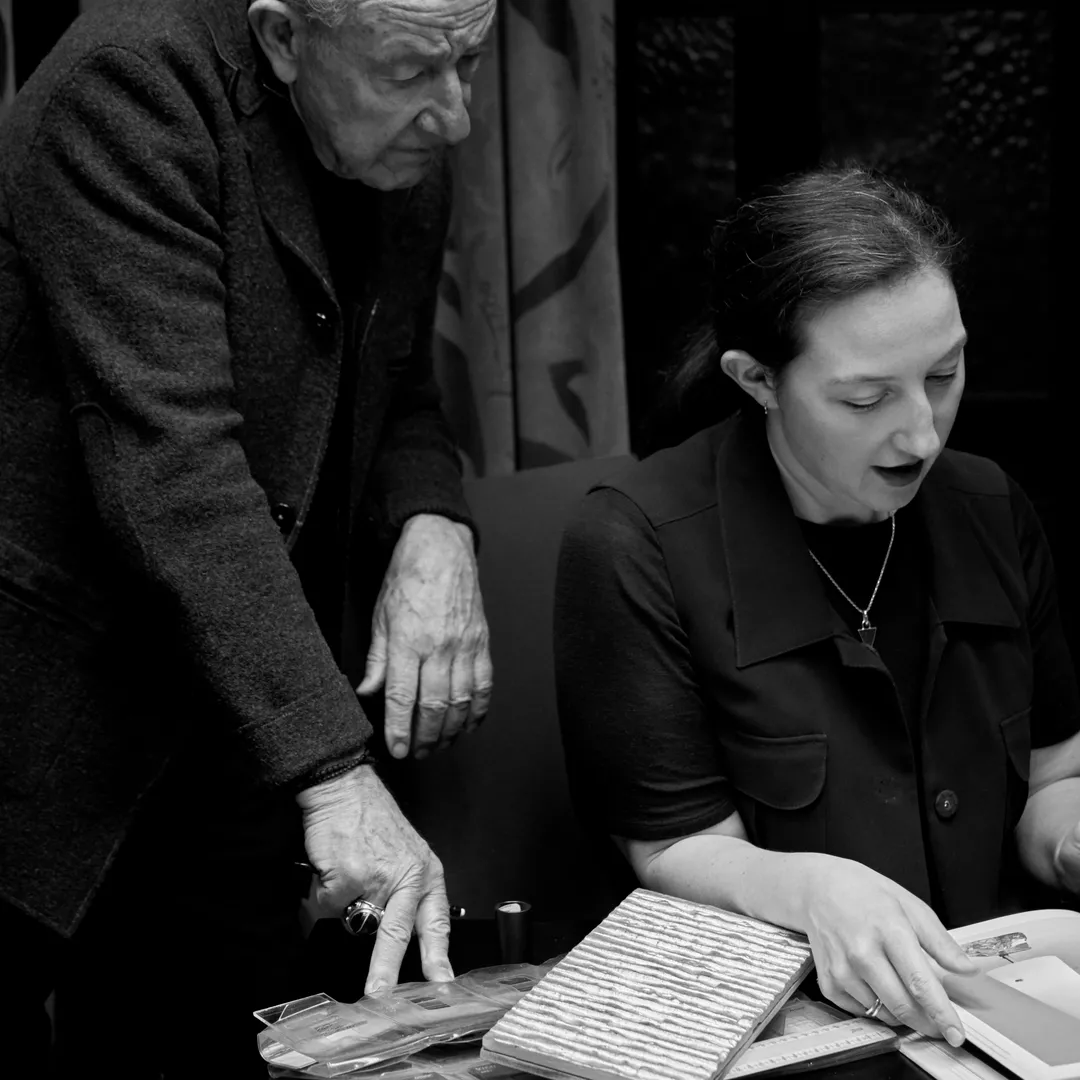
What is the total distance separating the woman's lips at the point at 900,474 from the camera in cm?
133

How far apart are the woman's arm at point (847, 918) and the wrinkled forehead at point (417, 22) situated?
752mm

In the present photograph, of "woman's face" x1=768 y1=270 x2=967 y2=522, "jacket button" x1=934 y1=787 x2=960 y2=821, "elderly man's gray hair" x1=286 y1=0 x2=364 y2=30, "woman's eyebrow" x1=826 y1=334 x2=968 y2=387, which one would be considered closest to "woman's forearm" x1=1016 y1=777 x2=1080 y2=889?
"jacket button" x1=934 y1=787 x2=960 y2=821

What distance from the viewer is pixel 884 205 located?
1.37m

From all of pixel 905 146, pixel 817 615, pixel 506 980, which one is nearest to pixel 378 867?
pixel 506 980

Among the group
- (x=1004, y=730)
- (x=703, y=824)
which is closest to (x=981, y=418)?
(x=1004, y=730)

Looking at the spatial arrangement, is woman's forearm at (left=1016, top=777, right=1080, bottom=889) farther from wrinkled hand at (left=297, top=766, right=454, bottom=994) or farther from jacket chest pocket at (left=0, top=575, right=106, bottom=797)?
jacket chest pocket at (left=0, top=575, right=106, bottom=797)

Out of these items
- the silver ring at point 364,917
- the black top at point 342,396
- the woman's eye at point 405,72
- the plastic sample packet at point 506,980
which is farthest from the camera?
the black top at point 342,396

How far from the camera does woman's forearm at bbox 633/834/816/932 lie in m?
1.15

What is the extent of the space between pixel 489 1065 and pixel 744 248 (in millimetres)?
797

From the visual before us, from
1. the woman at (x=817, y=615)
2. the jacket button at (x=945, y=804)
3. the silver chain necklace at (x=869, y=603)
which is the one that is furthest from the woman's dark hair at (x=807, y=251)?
the jacket button at (x=945, y=804)

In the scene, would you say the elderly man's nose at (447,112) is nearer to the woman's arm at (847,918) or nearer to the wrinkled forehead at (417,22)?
the wrinkled forehead at (417,22)

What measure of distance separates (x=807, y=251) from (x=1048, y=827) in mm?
625

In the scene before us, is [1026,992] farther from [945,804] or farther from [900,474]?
[900,474]

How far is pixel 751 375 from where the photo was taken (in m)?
1.40
